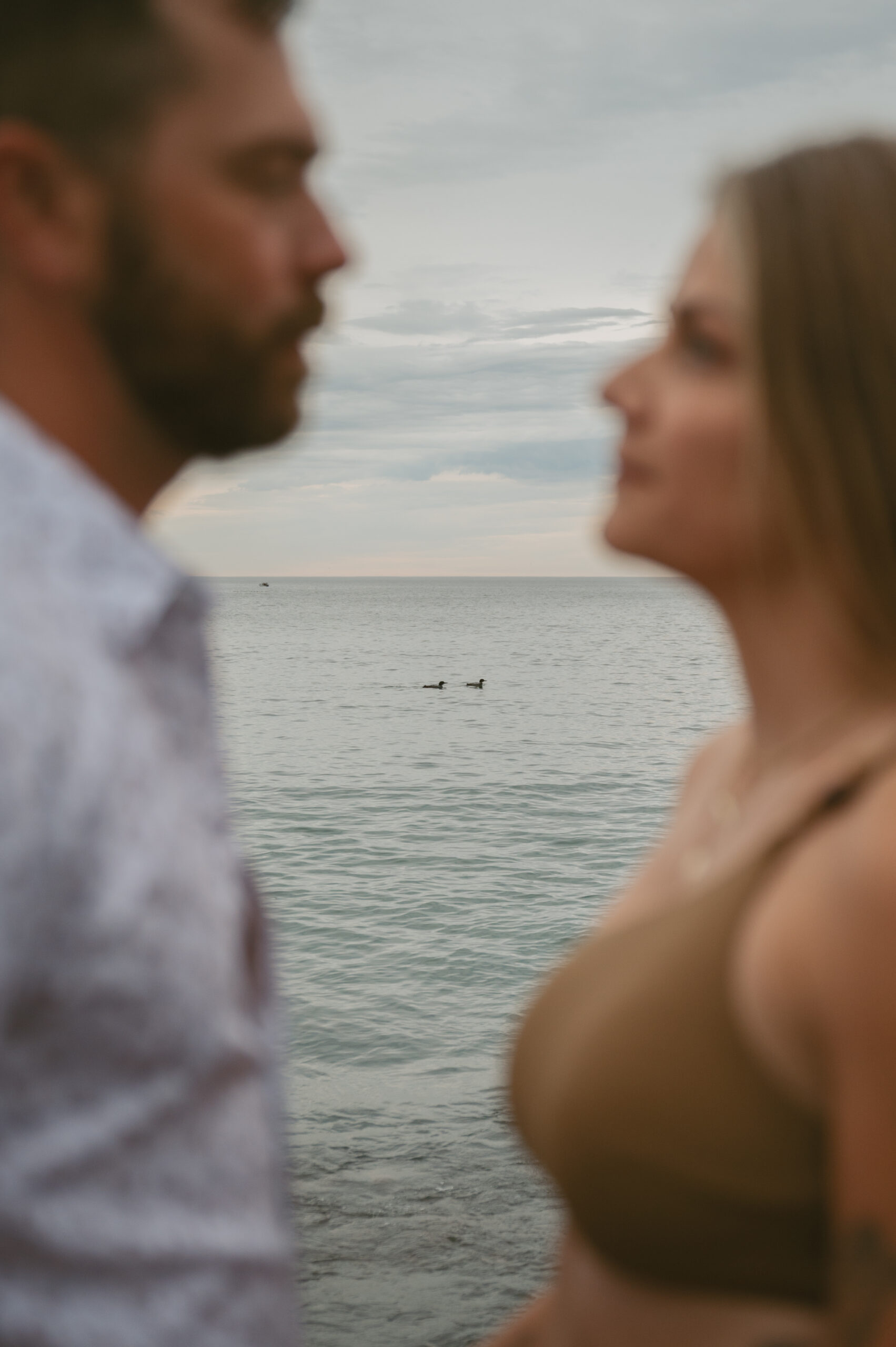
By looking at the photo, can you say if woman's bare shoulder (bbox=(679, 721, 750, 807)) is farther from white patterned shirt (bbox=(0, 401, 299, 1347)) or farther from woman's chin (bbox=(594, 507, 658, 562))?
white patterned shirt (bbox=(0, 401, 299, 1347))

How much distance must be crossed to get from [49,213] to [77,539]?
0.49 meters

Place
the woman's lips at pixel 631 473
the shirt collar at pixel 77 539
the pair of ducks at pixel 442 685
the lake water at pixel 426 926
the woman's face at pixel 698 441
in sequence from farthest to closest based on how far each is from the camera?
the pair of ducks at pixel 442 685
the lake water at pixel 426 926
the woman's lips at pixel 631 473
the woman's face at pixel 698 441
the shirt collar at pixel 77 539

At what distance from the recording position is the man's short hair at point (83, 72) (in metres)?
1.76

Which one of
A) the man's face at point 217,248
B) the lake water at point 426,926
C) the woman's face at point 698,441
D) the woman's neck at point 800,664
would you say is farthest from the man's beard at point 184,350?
the lake water at point 426,926

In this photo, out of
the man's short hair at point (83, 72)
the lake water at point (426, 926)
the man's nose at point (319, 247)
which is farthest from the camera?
the lake water at point (426, 926)

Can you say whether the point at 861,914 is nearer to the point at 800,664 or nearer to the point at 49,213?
the point at 800,664

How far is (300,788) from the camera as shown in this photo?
30.4 m

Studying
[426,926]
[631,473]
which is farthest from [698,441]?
[426,926]

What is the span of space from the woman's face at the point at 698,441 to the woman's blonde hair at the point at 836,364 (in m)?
0.05

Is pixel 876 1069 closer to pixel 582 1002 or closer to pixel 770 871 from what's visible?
pixel 770 871

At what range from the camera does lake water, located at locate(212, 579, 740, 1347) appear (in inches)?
345

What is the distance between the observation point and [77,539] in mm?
1680

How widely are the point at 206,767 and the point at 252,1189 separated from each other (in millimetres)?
566

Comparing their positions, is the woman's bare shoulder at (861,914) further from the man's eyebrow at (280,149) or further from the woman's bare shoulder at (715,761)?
the man's eyebrow at (280,149)
